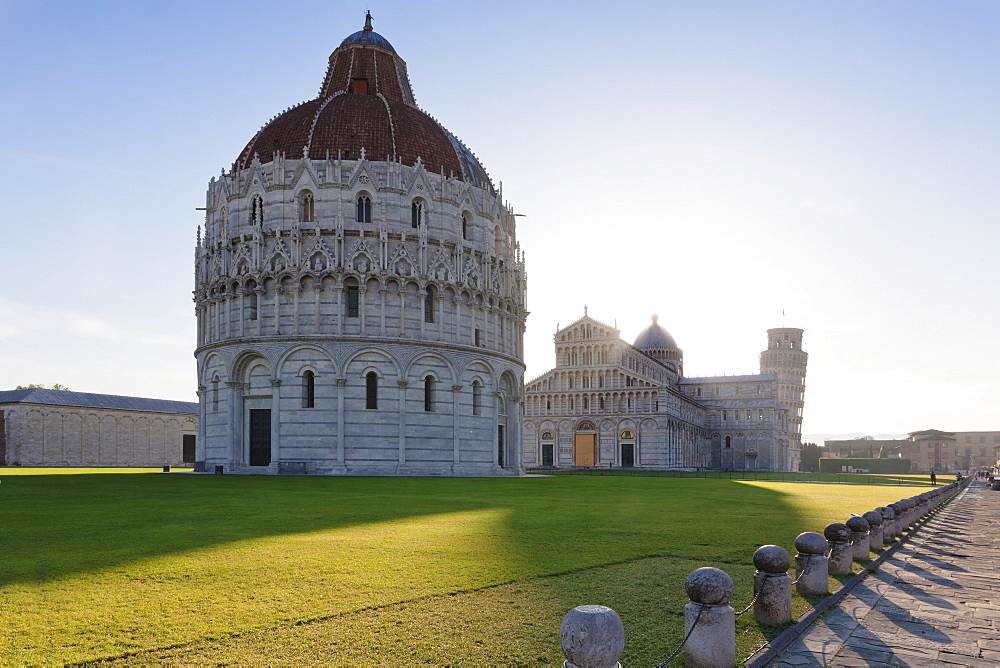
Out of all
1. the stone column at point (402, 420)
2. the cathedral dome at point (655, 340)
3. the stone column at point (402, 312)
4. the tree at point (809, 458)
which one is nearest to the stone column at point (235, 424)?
the stone column at point (402, 420)

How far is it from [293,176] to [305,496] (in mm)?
28073

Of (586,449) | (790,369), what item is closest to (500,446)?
(586,449)

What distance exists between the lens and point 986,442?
193 meters

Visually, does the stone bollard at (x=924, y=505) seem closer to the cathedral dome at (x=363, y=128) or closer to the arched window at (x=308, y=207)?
the cathedral dome at (x=363, y=128)

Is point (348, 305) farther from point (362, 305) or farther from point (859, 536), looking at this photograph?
point (859, 536)

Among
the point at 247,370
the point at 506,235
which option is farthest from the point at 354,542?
the point at 506,235

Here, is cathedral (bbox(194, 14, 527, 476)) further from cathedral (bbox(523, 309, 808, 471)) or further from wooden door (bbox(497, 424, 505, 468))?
cathedral (bbox(523, 309, 808, 471))

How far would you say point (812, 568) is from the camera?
9969 mm

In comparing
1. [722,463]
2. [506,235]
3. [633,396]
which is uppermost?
[506,235]

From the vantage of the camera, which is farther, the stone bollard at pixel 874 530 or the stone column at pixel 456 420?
the stone column at pixel 456 420

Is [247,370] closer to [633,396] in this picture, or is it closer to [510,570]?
[510,570]

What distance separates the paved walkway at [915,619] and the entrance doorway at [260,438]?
3919 cm

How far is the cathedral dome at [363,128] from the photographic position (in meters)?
50.6

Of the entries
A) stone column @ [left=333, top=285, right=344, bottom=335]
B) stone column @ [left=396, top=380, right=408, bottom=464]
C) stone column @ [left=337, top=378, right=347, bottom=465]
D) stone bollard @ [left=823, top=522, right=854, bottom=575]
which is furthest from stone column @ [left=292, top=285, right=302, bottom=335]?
stone bollard @ [left=823, top=522, right=854, bottom=575]
